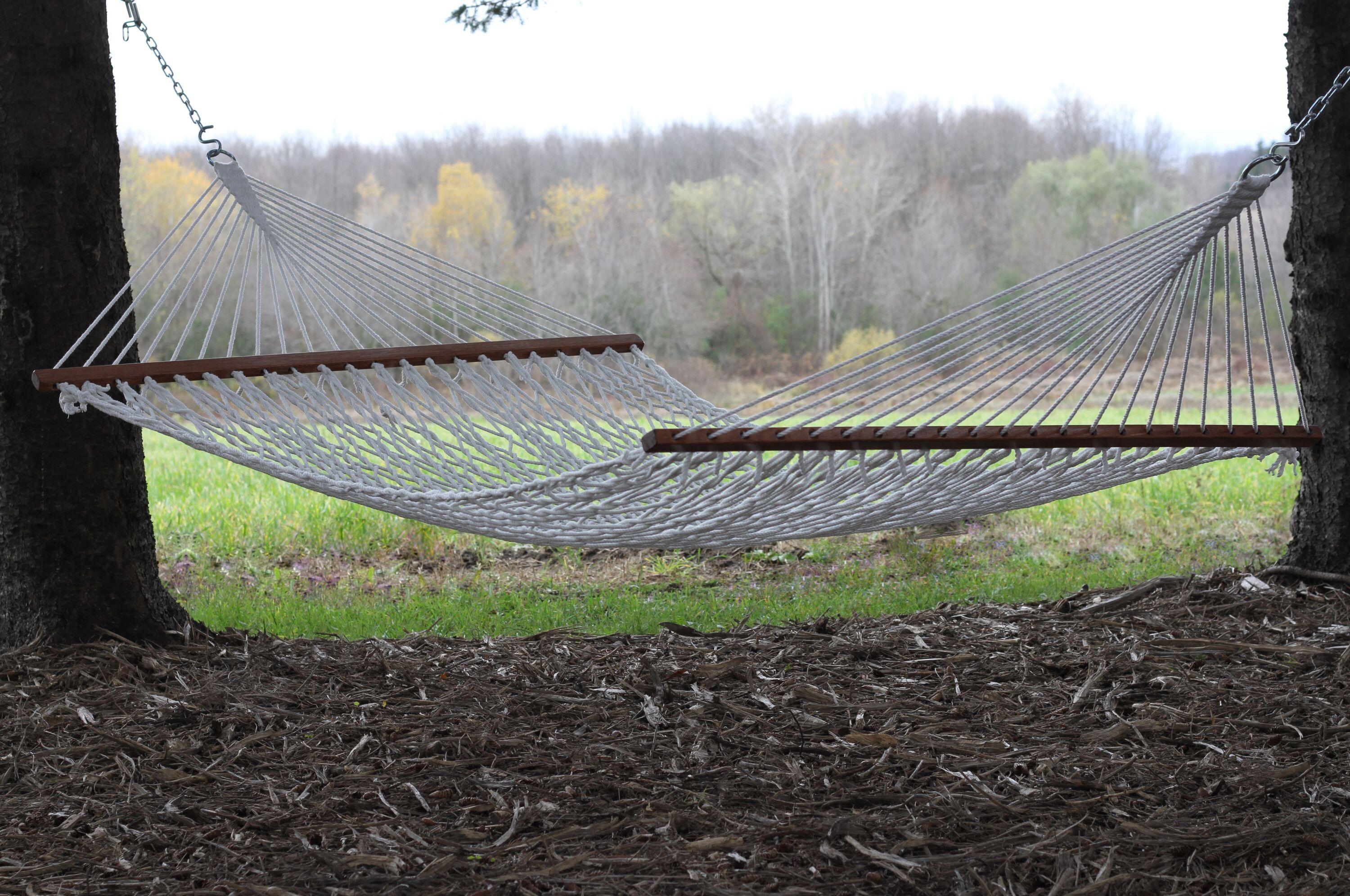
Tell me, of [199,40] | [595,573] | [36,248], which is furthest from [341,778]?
[199,40]

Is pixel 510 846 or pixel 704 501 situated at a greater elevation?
pixel 704 501

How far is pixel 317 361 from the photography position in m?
1.60

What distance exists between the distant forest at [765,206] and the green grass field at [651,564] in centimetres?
709

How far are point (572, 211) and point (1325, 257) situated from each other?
1069 centimetres

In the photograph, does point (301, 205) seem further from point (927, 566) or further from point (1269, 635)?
point (927, 566)

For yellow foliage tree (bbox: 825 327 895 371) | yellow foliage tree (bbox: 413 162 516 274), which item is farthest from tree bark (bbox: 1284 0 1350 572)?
yellow foliage tree (bbox: 413 162 516 274)

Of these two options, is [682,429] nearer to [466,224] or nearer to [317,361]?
[317,361]

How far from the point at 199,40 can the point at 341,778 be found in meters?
13.3

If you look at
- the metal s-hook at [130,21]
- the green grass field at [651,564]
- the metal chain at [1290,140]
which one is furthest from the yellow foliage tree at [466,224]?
the metal chain at [1290,140]

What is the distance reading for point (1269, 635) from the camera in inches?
80.0

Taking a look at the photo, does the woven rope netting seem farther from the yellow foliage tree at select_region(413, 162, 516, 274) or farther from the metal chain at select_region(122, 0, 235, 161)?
the yellow foliage tree at select_region(413, 162, 516, 274)

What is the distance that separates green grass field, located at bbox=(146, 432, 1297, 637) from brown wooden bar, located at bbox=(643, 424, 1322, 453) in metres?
1.28

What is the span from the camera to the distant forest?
1182 cm

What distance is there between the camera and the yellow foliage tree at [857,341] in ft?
37.7
